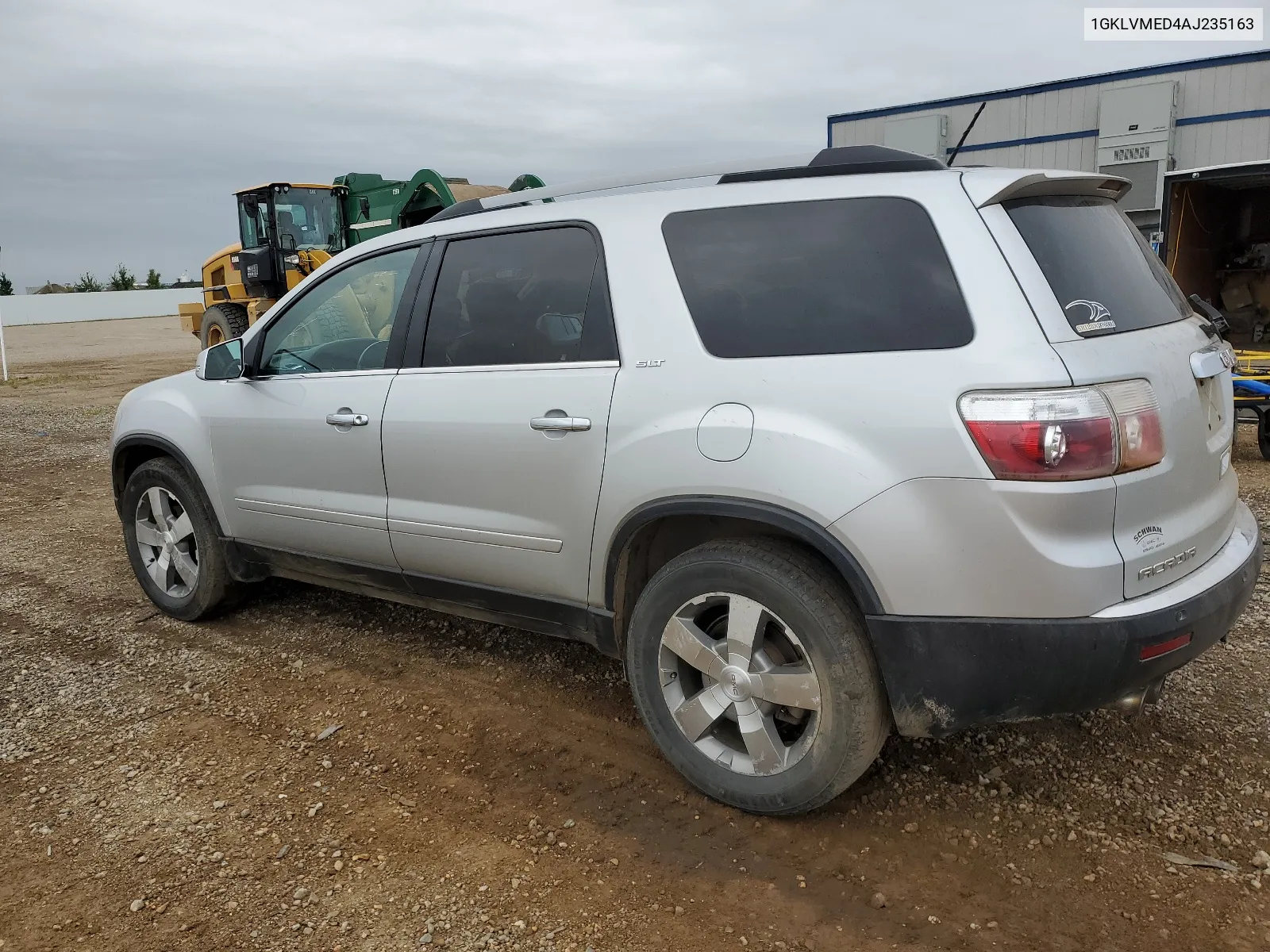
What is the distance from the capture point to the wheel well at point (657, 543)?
115 inches

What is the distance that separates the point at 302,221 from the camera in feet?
52.8

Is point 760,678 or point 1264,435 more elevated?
point 760,678

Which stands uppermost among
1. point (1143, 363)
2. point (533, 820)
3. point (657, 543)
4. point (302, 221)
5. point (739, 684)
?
point (302, 221)

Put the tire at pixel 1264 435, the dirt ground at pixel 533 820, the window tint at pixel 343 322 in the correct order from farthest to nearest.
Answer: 1. the tire at pixel 1264 435
2. the window tint at pixel 343 322
3. the dirt ground at pixel 533 820

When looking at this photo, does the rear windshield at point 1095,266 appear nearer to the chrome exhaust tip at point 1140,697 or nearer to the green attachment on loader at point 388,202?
the chrome exhaust tip at point 1140,697

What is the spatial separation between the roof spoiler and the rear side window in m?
0.15

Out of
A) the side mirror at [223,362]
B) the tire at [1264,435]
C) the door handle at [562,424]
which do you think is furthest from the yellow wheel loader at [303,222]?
the door handle at [562,424]

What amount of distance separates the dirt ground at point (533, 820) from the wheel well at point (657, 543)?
1.94ft

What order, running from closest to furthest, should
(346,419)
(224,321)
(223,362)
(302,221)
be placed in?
(346,419) < (223,362) < (302,221) < (224,321)

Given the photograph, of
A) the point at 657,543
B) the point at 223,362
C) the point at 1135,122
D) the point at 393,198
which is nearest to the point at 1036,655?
the point at 657,543

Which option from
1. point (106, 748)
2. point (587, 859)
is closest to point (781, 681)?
point (587, 859)

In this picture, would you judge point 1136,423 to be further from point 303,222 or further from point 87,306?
point 87,306

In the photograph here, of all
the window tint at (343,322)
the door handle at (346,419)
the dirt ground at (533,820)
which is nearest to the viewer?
the dirt ground at (533,820)

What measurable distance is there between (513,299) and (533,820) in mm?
1771
